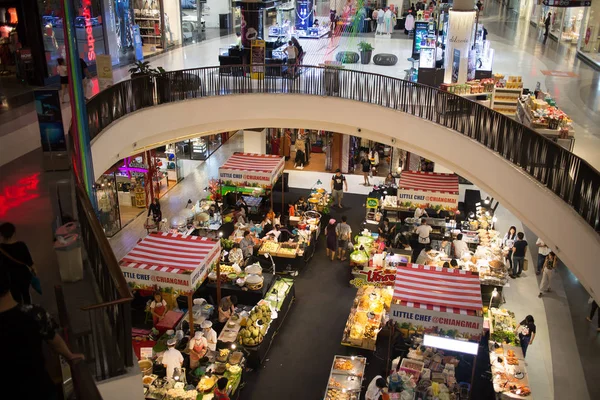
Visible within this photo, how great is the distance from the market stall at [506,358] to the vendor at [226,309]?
502cm

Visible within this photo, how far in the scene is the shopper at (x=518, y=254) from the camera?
14.2 m

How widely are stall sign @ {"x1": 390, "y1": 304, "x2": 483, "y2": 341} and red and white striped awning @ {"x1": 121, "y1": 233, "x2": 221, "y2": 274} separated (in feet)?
12.3

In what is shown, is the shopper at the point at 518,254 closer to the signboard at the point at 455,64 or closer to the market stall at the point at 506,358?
the market stall at the point at 506,358

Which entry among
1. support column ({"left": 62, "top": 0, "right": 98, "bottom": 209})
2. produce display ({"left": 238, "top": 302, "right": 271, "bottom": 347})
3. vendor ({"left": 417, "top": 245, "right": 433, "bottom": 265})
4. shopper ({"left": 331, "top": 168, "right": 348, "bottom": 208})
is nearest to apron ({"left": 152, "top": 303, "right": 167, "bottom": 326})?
produce display ({"left": 238, "top": 302, "right": 271, "bottom": 347})

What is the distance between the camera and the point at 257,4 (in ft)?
59.8

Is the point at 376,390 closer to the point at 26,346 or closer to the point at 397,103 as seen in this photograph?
the point at 26,346

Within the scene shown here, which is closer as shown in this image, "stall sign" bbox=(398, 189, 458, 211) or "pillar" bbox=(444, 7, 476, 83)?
"stall sign" bbox=(398, 189, 458, 211)

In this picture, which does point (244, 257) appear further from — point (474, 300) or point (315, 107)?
point (474, 300)

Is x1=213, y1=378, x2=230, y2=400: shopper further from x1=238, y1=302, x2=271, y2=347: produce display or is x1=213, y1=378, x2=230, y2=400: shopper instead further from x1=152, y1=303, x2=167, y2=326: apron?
x1=152, y1=303, x2=167, y2=326: apron

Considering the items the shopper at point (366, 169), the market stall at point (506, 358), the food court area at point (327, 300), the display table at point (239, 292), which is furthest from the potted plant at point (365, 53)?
the market stall at point (506, 358)

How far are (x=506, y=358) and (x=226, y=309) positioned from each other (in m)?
5.35

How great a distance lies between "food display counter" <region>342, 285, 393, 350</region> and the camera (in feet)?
38.4

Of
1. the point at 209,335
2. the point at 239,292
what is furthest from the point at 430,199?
the point at 209,335

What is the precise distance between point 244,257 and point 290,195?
17.3ft
